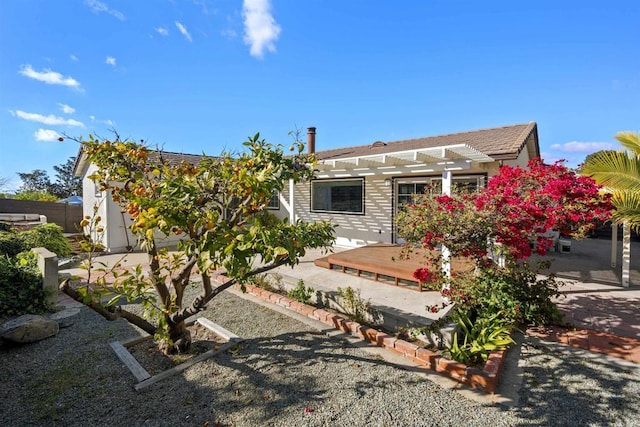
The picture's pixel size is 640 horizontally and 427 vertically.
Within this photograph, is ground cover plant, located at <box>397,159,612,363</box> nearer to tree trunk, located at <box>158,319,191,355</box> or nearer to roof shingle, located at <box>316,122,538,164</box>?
roof shingle, located at <box>316,122,538,164</box>

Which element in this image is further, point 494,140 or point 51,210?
point 51,210

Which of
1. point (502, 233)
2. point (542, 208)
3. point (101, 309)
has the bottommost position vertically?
point (101, 309)

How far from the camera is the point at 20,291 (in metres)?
4.86

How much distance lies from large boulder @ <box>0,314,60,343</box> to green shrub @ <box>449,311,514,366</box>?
18.9 ft

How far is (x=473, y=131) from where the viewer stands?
10406mm

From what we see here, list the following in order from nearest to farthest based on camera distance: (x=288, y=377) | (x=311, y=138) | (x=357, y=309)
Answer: (x=288, y=377) → (x=357, y=309) → (x=311, y=138)

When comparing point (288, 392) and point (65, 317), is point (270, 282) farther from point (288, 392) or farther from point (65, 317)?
point (65, 317)

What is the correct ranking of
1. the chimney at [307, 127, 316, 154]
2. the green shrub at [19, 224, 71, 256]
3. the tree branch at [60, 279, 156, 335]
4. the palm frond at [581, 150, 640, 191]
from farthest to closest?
1. the chimney at [307, 127, 316, 154]
2. the green shrub at [19, 224, 71, 256]
3. the palm frond at [581, 150, 640, 191]
4. the tree branch at [60, 279, 156, 335]

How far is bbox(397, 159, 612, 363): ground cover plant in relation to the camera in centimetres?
391

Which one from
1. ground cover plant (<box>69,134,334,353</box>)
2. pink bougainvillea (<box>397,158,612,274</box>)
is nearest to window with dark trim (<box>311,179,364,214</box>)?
pink bougainvillea (<box>397,158,612,274</box>)

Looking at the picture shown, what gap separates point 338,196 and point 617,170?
783 cm

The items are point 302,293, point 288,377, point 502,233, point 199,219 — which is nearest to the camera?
point 199,219

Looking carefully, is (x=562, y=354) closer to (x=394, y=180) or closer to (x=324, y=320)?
(x=324, y=320)

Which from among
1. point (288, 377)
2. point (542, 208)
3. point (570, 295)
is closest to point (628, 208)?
point (570, 295)
